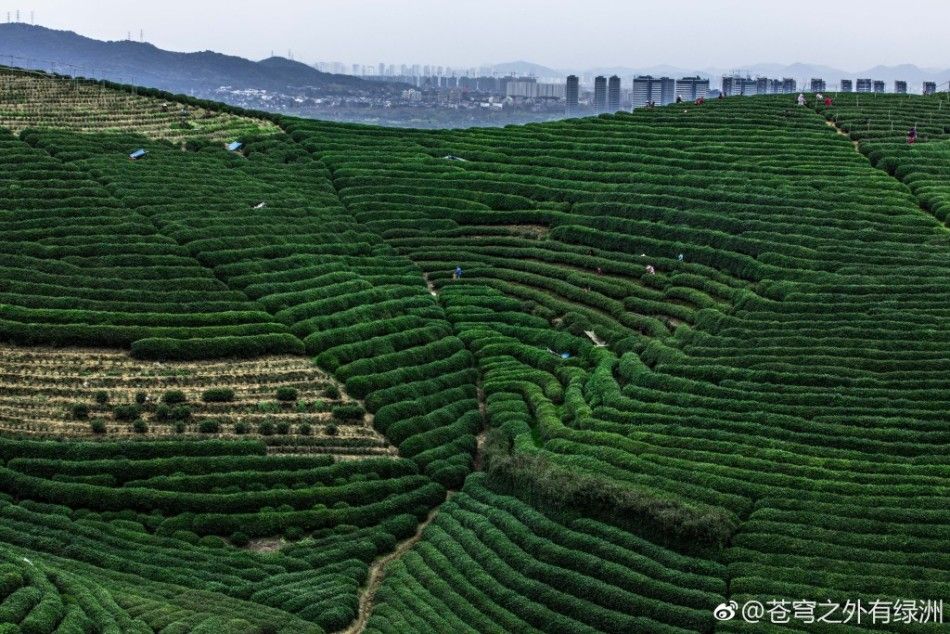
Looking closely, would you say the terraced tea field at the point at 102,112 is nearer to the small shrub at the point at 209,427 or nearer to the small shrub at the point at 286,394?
the small shrub at the point at 286,394

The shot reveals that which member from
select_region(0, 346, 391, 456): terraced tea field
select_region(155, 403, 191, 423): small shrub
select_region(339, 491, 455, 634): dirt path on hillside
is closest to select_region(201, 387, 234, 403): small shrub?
select_region(0, 346, 391, 456): terraced tea field

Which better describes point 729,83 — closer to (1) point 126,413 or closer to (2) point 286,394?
(2) point 286,394

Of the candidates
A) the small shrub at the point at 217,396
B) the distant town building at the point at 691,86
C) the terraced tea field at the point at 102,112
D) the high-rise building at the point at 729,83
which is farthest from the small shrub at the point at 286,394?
the high-rise building at the point at 729,83

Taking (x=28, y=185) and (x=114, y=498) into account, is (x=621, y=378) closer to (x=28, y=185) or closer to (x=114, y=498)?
(x=114, y=498)

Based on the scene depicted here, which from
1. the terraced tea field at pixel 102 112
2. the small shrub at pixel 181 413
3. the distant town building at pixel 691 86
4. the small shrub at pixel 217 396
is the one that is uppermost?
the distant town building at pixel 691 86

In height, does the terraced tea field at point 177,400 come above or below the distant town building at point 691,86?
below
